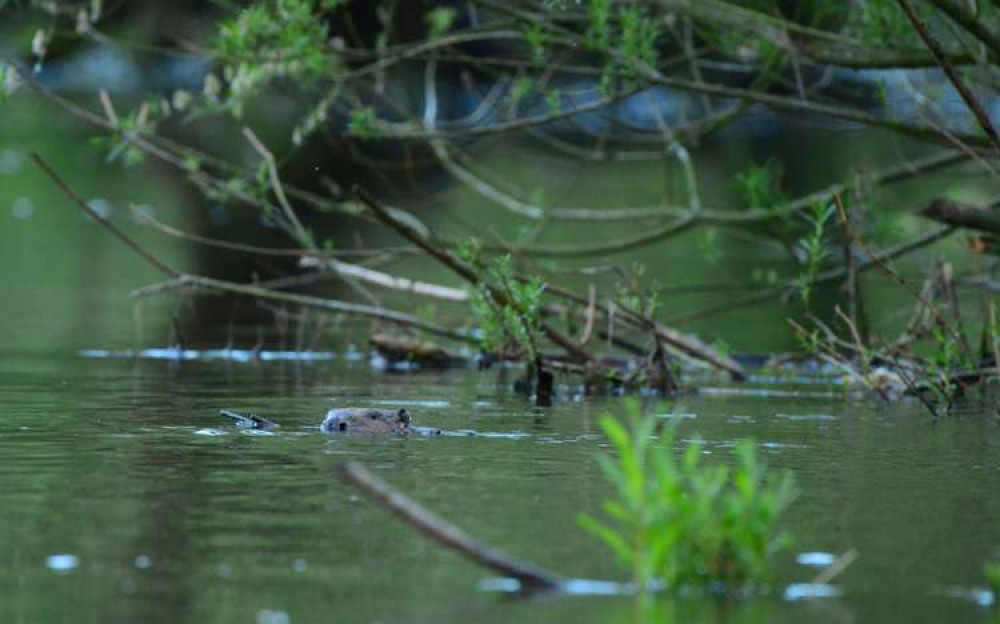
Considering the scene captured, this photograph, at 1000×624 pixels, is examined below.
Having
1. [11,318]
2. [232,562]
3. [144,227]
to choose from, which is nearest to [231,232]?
[144,227]

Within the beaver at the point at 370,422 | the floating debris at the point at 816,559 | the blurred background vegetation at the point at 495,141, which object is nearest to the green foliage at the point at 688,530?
the floating debris at the point at 816,559

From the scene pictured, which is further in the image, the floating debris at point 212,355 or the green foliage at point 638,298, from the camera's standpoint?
the floating debris at point 212,355

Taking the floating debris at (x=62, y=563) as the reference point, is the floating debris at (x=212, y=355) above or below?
above

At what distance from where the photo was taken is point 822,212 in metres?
9.95

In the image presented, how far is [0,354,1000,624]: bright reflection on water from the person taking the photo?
514 centimetres

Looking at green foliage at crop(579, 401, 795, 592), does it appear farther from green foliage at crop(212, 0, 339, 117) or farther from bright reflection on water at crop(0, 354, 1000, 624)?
green foliage at crop(212, 0, 339, 117)

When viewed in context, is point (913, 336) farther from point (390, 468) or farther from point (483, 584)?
point (483, 584)

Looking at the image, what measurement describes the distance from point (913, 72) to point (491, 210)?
1594 centimetres

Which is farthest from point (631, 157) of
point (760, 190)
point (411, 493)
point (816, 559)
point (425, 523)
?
point (425, 523)

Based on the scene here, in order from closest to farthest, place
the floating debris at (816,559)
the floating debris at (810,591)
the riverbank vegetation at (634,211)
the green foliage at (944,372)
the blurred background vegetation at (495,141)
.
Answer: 1. the floating debris at (810,591)
2. the floating debris at (816,559)
3. the green foliage at (944,372)
4. the riverbank vegetation at (634,211)
5. the blurred background vegetation at (495,141)

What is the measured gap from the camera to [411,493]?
691 centimetres

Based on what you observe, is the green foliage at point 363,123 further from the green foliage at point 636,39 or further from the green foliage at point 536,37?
the green foliage at point 636,39

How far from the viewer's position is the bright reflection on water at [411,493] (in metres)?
5.14

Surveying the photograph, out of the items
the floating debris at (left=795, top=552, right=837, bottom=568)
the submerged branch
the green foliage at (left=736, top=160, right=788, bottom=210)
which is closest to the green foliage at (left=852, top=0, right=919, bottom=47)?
the green foliage at (left=736, top=160, right=788, bottom=210)
